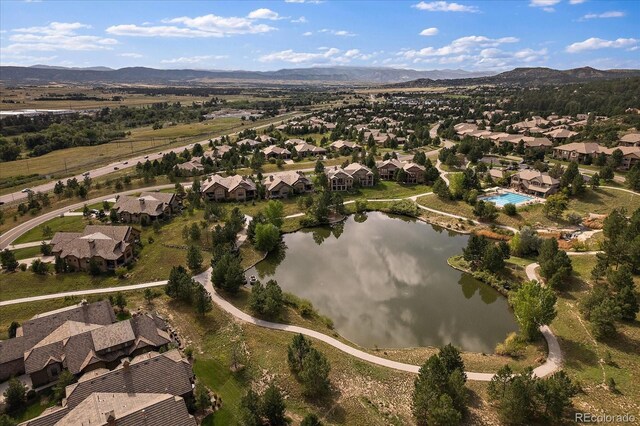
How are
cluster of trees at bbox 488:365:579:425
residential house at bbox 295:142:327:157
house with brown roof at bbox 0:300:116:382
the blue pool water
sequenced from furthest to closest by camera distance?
residential house at bbox 295:142:327:157, the blue pool water, house with brown roof at bbox 0:300:116:382, cluster of trees at bbox 488:365:579:425

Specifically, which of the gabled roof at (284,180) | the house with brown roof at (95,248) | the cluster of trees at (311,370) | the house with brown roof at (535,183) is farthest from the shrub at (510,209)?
the house with brown roof at (95,248)

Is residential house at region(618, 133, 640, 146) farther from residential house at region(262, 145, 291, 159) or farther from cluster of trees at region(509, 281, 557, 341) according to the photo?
residential house at region(262, 145, 291, 159)

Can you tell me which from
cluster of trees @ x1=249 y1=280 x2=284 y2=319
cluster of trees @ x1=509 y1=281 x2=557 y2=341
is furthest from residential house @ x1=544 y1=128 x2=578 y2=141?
cluster of trees @ x1=249 y1=280 x2=284 y2=319

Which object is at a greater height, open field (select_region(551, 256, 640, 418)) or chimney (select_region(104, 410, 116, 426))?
chimney (select_region(104, 410, 116, 426))

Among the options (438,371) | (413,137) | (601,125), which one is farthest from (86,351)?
(601,125)

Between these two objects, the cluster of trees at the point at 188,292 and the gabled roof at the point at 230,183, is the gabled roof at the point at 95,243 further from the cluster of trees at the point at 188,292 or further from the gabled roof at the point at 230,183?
the gabled roof at the point at 230,183

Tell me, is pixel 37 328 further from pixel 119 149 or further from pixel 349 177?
pixel 119 149
